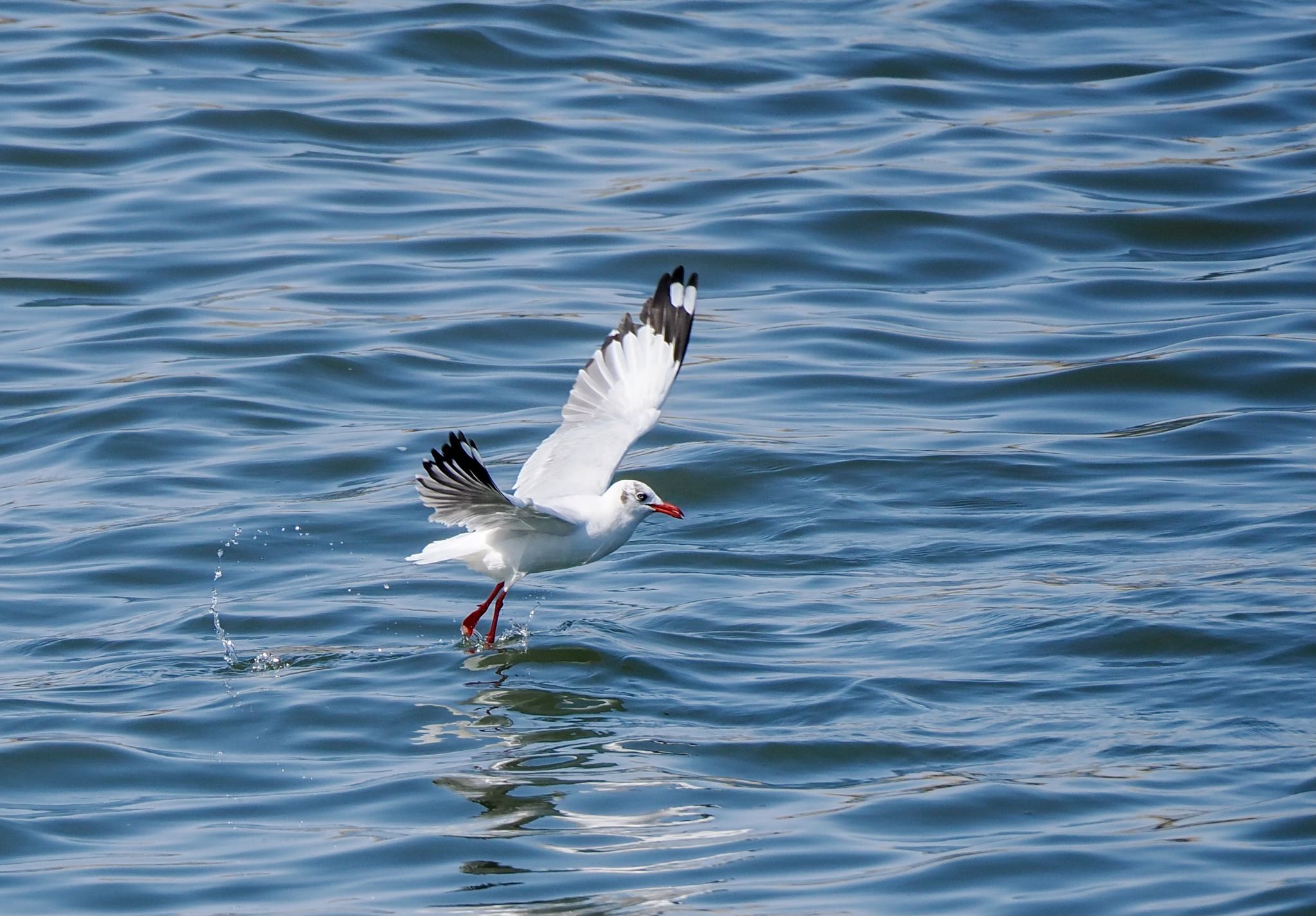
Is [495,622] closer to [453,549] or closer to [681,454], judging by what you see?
[453,549]

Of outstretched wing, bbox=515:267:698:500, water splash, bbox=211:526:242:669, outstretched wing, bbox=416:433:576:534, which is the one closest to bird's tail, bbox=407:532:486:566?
outstretched wing, bbox=416:433:576:534

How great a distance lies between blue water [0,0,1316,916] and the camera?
6992 millimetres

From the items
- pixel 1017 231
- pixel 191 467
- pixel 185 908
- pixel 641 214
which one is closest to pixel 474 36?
pixel 641 214

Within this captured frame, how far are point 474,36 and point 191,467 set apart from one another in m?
10.1

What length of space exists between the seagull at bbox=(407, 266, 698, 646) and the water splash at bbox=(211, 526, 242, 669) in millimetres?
958

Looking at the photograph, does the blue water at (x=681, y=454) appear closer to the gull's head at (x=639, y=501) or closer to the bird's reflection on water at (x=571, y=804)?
the bird's reflection on water at (x=571, y=804)

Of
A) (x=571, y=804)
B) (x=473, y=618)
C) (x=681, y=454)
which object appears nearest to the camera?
(x=571, y=804)

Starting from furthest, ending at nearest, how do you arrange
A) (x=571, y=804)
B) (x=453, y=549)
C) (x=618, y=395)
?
(x=618, y=395), (x=453, y=549), (x=571, y=804)

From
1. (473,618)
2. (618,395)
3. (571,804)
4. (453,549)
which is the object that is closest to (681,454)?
(618,395)

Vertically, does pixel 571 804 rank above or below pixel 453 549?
below

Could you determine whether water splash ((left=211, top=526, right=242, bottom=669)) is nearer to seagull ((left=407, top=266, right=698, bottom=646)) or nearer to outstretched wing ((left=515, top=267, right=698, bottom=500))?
seagull ((left=407, top=266, right=698, bottom=646))

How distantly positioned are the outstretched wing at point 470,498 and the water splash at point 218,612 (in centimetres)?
130

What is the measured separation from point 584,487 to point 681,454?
2.72 metres

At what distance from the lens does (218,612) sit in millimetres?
9477
